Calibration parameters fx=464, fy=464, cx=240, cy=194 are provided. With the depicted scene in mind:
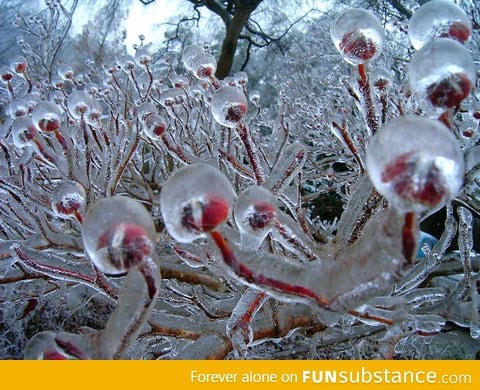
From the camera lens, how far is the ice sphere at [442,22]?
3.03 ft

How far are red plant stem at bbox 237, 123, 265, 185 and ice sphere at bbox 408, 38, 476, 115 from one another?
0.65m

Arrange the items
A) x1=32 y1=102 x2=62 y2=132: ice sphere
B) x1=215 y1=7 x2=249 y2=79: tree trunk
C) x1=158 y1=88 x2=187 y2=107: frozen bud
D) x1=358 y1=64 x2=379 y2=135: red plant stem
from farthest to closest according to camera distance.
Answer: x1=215 y1=7 x2=249 y2=79: tree trunk
x1=158 y1=88 x2=187 y2=107: frozen bud
x1=32 y1=102 x2=62 y2=132: ice sphere
x1=358 y1=64 x2=379 y2=135: red plant stem

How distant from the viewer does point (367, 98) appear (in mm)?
1142

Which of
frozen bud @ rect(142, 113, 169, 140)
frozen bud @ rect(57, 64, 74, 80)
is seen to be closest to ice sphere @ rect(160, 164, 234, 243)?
frozen bud @ rect(142, 113, 169, 140)

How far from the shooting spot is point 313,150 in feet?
18.2

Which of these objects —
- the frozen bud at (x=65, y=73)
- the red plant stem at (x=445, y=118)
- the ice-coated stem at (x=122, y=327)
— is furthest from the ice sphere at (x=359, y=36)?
the frozen bud at (x=65, y=73)

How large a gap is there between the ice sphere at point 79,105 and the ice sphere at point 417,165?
152cm

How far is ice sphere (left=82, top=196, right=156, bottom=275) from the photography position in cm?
70

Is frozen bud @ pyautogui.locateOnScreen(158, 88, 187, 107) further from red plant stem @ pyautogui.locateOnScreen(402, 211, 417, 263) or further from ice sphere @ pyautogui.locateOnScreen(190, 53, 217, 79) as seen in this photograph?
red plant stem @ pyautogui.locateOnScreen(402, 211, 417, 263)

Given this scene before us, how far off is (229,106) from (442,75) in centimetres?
64

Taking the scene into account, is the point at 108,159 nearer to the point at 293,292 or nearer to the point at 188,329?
the point at 188,329

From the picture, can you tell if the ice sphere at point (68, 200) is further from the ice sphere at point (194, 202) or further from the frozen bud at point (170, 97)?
the frozen bud at point (170, 97)

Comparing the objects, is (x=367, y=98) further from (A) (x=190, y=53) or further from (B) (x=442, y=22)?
(A) (x=190, y=53)
